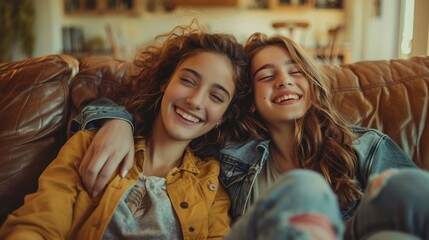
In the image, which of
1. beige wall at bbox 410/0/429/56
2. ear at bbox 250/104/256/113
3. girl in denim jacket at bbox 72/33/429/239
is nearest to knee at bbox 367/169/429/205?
girl in denim jacket at bbox 72/33/429/239

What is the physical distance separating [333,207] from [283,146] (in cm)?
73

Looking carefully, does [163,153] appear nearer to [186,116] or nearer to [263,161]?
[186,116]

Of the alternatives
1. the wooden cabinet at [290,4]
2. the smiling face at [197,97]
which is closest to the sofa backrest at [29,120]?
the smiling face at [197,97]

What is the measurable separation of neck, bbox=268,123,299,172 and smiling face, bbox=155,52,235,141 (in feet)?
0.67

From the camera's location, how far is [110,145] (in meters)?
1.24

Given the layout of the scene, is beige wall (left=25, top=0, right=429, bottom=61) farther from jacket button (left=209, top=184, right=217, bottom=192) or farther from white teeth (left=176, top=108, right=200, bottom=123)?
jacket button (left=209, top=184, right=217, bottom=192)

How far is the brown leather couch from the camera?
139 cm

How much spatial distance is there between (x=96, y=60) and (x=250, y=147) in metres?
0.68

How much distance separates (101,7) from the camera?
6219 millimetres

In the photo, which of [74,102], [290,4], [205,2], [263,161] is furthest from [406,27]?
[205,2]

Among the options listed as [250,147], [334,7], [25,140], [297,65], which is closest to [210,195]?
[250,147]

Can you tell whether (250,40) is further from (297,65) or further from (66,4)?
(66,4)

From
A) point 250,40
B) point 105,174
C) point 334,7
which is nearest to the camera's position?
point 105,174

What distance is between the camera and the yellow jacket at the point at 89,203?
111 centimetres
